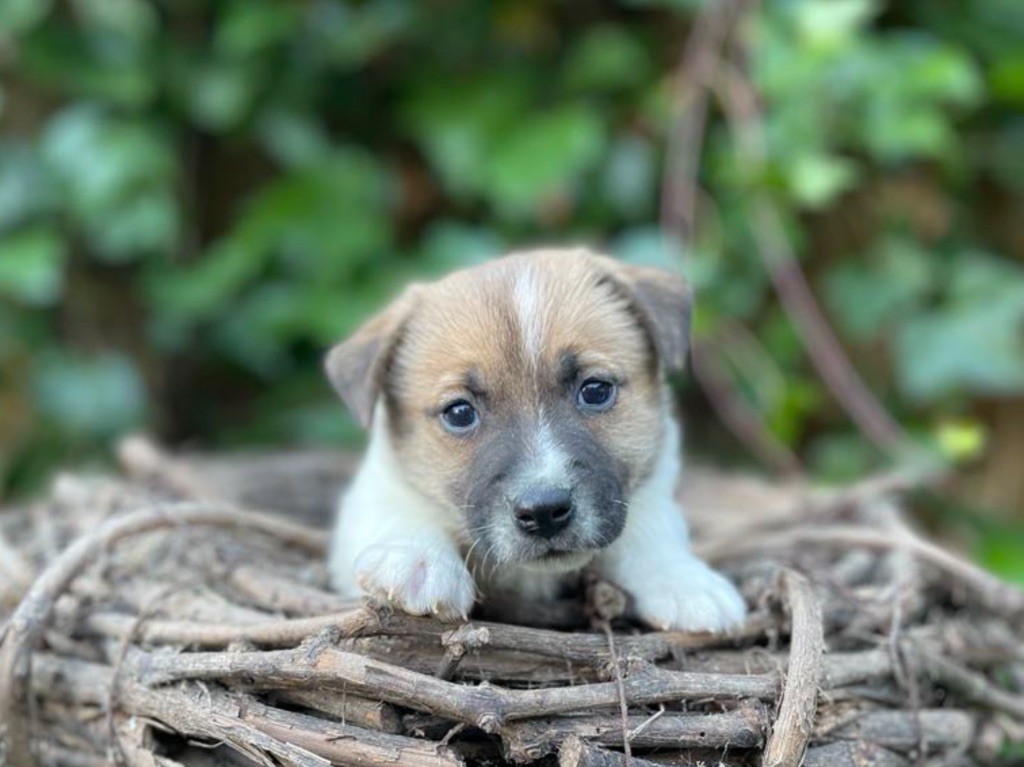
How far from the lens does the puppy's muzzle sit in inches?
97.3

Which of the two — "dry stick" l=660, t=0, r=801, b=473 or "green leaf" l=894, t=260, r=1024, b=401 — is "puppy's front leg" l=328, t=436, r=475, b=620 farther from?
"green leaf" l=894, t=260, r=1024, b=401

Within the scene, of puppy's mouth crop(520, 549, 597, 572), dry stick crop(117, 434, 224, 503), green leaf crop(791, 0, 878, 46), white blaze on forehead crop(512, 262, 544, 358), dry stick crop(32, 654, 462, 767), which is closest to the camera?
dry stick crop(32, 654, 462, 767)

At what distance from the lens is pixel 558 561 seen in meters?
2.61

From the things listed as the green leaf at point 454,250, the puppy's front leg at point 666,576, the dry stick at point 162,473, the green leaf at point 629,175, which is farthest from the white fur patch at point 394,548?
the green leaf at point 629,175

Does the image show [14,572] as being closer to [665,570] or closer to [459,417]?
[459,417]

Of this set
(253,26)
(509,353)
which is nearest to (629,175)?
(253,26)

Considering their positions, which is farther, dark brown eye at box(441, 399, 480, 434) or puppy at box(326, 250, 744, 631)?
dark brown eye at box(441, 399, 480, 434)

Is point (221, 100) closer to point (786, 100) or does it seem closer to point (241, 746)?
point (786, 100)

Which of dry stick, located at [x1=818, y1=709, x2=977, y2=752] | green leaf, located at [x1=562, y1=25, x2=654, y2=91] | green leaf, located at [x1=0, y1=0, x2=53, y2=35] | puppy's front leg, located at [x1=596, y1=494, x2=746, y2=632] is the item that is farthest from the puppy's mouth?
green leaf, located at [x1=0, y1=0, x2=53, y2=35]

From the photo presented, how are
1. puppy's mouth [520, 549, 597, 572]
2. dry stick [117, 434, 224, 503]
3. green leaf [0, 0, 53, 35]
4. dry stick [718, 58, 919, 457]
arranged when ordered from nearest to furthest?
puppy's mouth [520, 549, 597, 572], dry stick [117, 434, 224, 503], dry stick [718, 58, 919, 457], green leaf [0, 0, 53, 35]

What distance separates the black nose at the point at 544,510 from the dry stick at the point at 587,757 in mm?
478

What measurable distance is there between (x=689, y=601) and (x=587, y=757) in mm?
568

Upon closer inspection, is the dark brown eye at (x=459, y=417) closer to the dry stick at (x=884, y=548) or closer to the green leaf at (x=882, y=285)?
the dry stick at (x=884, y=548)

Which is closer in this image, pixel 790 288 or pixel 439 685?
pixel 439 685
